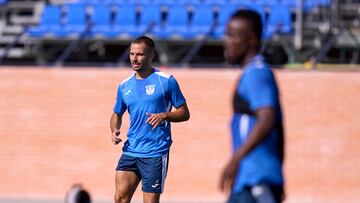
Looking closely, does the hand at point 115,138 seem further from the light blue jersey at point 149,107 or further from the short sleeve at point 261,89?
the short sleeve at point 261,89

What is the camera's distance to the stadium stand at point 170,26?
1792 centimetres

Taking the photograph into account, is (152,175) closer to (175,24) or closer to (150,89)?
(150,89)

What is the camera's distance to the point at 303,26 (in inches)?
705

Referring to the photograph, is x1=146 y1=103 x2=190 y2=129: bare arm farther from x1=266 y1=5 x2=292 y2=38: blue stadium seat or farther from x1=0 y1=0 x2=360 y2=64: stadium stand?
x1=266 y1=5 x2=292 y2=38: blue stadium seat

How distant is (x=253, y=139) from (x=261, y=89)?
27 cm

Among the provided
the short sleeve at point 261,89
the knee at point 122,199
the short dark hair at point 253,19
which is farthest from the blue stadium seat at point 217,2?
the short sleeve at point 261,89

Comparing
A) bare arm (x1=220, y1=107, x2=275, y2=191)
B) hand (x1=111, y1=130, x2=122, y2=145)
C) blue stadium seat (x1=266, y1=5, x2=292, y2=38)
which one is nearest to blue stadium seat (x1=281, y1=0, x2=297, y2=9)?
blue stadium seat (x1=266, y1=5, x2=292, y2=38)

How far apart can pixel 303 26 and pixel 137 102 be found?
9.85 meters

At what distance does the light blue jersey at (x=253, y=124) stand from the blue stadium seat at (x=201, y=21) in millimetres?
12734

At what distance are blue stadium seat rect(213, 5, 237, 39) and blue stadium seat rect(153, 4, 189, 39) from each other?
0.65m

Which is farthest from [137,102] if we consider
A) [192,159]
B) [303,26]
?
[303,26]

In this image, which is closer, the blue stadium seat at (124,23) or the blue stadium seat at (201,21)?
the blue stadium seat at (201,21)

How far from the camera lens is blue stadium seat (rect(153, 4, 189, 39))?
713 inches

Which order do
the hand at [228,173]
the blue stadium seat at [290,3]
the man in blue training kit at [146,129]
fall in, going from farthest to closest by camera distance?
1. the blue stadium seat at [290,3]
2. the man in blue training kit at [146,129]
3. the hand at [228,173]
